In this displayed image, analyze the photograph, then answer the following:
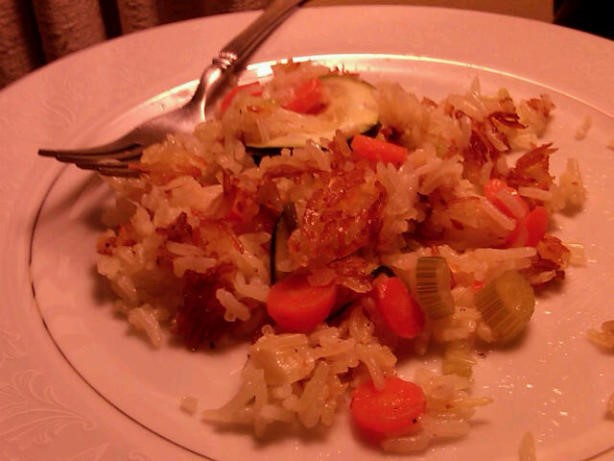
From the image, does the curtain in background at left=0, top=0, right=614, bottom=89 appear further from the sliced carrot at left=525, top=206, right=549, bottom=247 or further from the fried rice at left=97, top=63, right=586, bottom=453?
the sliced carrot at left=525, top=206, right=549, bottom=247

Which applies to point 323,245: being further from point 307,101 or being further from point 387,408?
point 307,101

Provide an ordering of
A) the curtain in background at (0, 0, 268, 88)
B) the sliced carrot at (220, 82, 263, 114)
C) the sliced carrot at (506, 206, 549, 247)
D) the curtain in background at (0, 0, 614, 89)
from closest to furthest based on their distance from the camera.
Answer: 1. the sliced carrot at (506, 206, 549, 247)
2. the sliced carrot at (220, 82, 263, 114)
3. the curtain in background at (0, 0, 614, 89)
4. the curtain in background at (0, 0, 268, 88)

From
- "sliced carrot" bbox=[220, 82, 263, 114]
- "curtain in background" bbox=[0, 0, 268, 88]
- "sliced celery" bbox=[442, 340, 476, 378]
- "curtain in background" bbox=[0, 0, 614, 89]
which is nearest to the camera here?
A: "sliced celery" bbox=[442, 340, 476, 378]

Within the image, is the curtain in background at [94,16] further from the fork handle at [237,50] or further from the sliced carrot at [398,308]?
the sliced carrot at [398,308]

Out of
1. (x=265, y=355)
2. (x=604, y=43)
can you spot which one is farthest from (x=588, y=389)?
(x=604, y=43)

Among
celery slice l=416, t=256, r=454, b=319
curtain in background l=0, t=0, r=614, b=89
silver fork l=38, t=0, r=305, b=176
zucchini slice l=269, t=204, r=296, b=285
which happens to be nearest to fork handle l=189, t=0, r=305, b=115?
silver fork l=38, t=0, r=305, b=176
